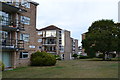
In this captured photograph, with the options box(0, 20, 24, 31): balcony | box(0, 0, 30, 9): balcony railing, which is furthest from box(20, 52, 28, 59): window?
box(0, 0, 30, 9): balcony railing

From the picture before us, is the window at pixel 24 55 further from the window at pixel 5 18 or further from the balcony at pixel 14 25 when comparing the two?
the window at pixel 5 18

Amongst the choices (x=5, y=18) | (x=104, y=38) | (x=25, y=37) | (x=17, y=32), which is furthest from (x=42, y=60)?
(x=104, y=38)

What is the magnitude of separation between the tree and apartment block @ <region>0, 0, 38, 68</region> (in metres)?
17.5

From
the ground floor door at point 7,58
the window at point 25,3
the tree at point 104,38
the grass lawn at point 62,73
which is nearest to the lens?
the grass lawn at point 62,73

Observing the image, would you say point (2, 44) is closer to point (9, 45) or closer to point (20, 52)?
point (9, 45)

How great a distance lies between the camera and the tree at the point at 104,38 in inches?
1494

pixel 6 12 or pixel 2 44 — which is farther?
pixel 6 12

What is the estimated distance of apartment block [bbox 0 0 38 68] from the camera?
20.6m

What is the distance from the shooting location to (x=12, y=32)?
22.2 meters

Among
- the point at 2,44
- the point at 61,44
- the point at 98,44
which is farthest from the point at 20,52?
the point at 61,44

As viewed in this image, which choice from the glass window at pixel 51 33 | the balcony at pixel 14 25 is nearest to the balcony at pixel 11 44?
the balcony at pixel 14 25

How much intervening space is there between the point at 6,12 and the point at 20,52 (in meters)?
5.80

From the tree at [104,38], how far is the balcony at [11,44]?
20.6 meters

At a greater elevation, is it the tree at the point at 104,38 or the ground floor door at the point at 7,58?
the tree at the point at 104,38
